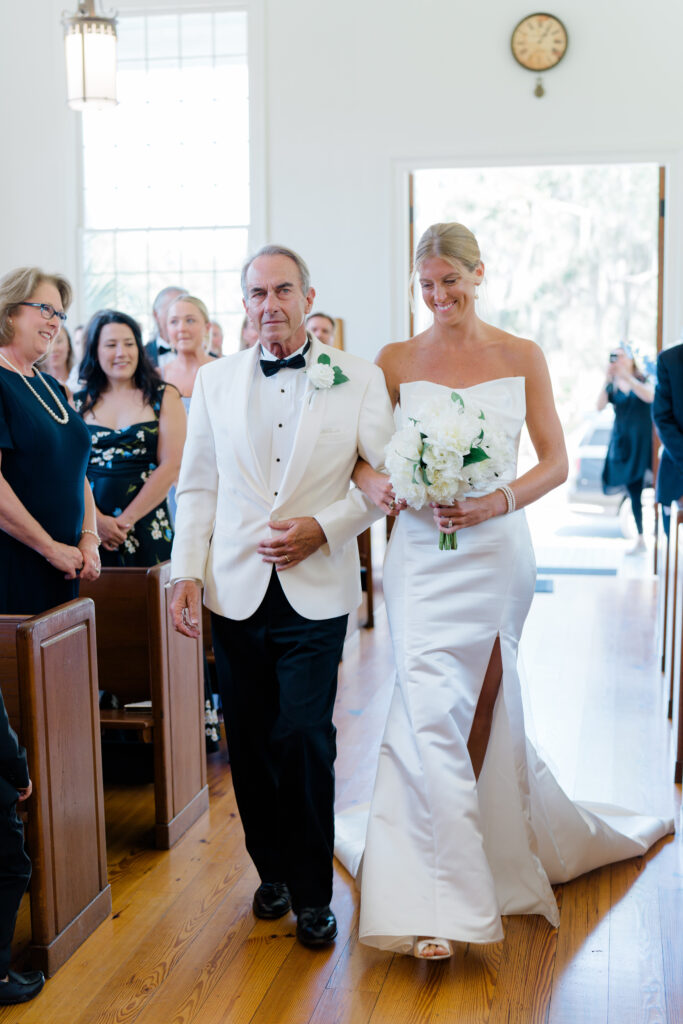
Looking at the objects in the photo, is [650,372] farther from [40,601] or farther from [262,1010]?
[262,1010]

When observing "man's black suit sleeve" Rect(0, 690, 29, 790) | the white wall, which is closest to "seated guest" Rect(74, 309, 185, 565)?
"man's black suit sleeve" Rect(0, 690, 29, 790)

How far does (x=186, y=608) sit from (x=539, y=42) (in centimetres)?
677

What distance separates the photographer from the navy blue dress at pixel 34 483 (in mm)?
3506

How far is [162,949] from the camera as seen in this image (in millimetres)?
3025

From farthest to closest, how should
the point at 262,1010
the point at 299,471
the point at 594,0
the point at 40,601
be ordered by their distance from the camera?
1. the point at 594,0
2. the point at 40,601
3. the point at 299,471
4. the point at 262,1010

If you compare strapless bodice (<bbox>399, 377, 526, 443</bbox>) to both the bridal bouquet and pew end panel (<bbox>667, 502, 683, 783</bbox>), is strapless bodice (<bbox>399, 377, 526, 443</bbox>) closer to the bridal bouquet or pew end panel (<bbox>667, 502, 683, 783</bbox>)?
the bridal bouquet

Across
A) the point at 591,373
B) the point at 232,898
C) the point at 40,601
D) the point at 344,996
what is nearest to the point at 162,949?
the point at 232,898

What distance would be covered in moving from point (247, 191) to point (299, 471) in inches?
261

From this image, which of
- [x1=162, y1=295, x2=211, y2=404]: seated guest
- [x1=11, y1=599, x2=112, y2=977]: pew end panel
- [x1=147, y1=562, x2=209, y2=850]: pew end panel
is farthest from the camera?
[x1=162, y1=295, x2=211, y2=404]: seated guest

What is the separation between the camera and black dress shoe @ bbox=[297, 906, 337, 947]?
3.00m

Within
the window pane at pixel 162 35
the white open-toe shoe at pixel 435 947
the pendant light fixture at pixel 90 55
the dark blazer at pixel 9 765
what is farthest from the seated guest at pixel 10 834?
the window pane at pixel 162 35

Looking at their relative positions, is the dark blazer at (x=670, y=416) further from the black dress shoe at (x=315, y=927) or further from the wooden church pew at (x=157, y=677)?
the black dress shoe at (x=315, y=927)

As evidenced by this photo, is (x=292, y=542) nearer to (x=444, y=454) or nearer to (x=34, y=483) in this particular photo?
(x=444, y=454)

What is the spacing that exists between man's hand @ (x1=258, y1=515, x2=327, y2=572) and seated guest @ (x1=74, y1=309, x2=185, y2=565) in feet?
5.28
